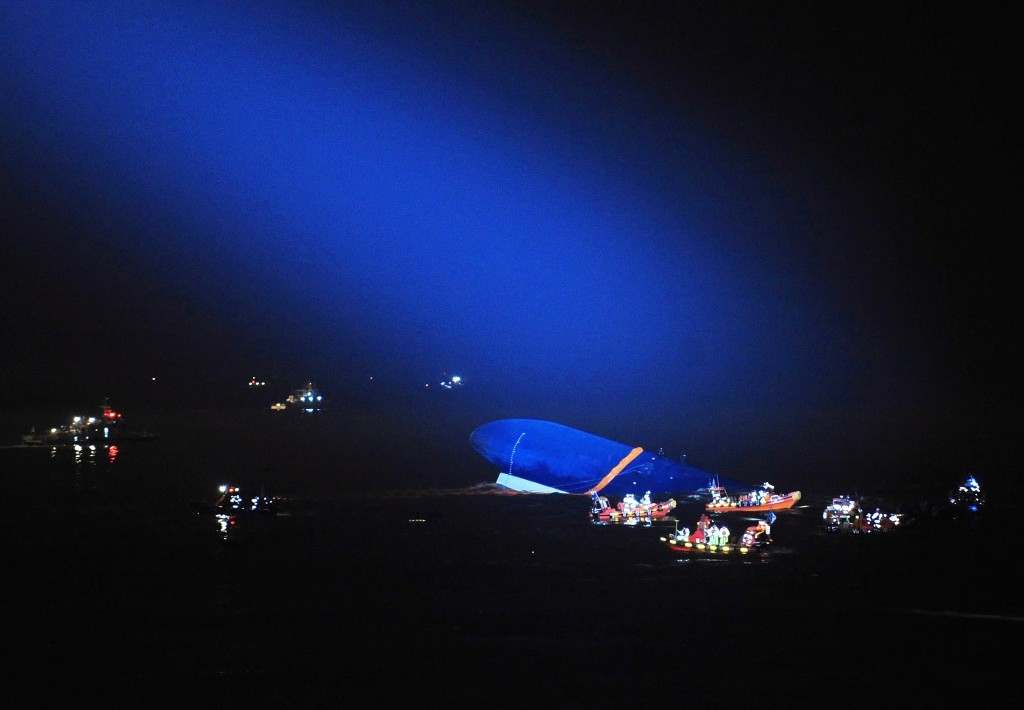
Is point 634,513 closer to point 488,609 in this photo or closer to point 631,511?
point 631,511

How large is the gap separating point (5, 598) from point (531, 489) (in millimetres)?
31026

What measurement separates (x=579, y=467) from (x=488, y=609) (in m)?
28.0

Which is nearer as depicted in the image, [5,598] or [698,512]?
[5,598]

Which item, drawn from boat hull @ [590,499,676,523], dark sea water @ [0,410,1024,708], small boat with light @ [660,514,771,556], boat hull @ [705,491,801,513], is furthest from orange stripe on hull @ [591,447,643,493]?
small boat with light @ [660,514,771,556]

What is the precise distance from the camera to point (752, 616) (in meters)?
31.8

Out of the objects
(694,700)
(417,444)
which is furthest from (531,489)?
(417,444)

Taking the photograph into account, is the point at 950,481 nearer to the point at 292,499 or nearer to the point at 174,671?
the point at 292,499

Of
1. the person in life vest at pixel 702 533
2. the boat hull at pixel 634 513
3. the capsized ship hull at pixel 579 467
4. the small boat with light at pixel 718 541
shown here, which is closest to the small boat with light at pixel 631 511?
the boat hull at pixel 634 513

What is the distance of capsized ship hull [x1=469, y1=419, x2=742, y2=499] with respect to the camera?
2323 inches

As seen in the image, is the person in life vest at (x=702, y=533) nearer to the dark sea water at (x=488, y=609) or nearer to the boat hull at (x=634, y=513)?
the dark sea water at (x=488, y=609)

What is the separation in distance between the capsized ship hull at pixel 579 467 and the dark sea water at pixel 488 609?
2836 millimetres

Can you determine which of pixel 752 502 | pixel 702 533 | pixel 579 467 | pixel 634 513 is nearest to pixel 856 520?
pixel 752 502

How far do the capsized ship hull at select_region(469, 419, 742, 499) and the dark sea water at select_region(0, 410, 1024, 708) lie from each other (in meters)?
2.84

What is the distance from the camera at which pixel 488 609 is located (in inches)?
1315
